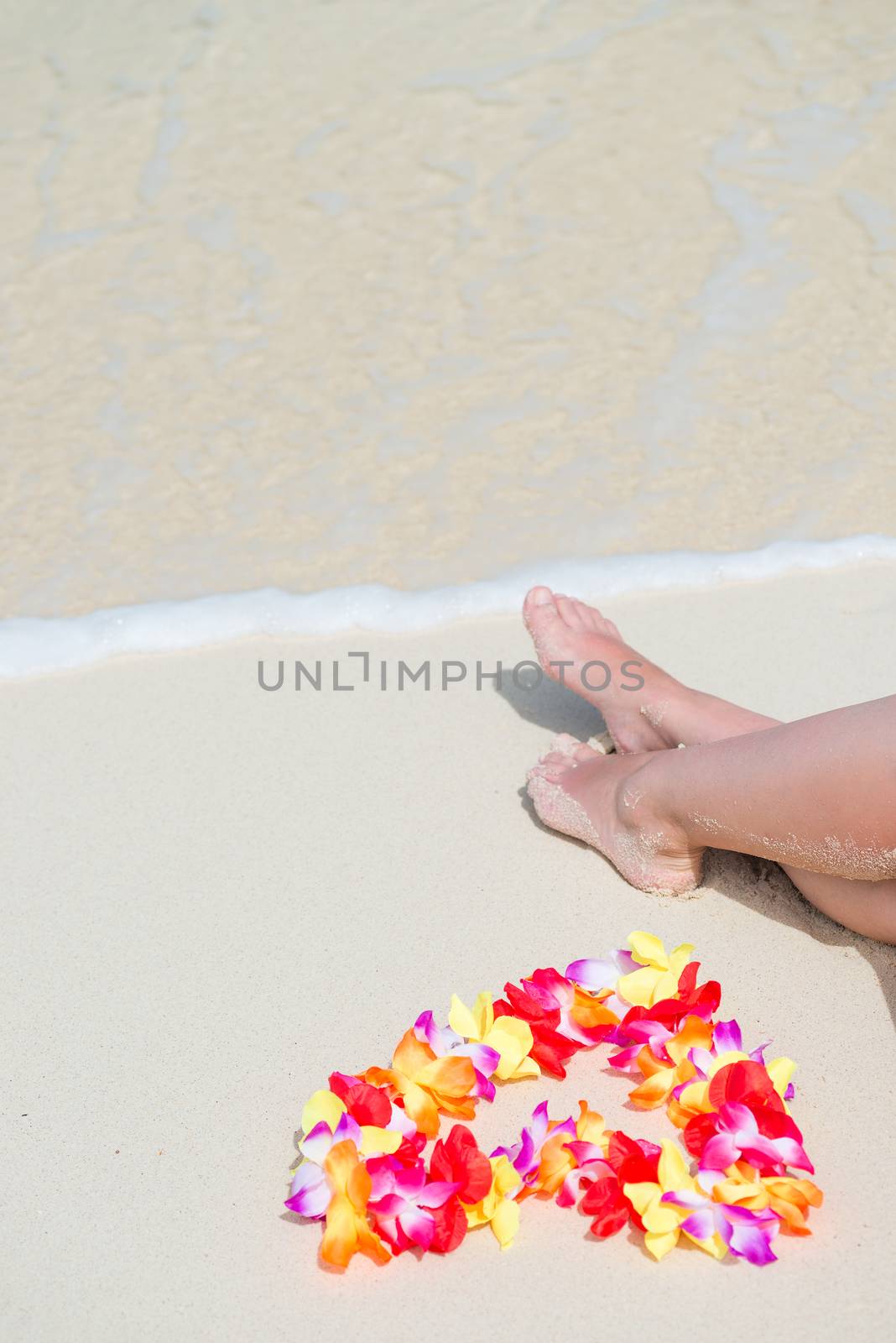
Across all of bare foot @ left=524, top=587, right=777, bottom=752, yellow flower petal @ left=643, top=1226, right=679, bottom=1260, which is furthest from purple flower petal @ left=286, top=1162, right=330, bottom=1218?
bare foot @ left=524, top=587, right=777, bottom=752

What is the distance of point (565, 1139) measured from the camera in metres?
1.66

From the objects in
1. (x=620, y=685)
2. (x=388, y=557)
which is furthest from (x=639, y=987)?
(x=388, y=557)

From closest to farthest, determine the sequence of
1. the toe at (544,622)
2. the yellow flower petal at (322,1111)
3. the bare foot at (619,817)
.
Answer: the yellow flower petal at (322,1111) < the bare foot at (619,817) < the toe at (544,622)

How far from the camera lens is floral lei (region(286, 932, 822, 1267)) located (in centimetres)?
156

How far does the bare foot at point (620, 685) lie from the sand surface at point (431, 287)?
461mm

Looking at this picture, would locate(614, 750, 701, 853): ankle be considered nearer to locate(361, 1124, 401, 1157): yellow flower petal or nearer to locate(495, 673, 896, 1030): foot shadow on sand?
locate(495, 673, 896, 1030): foot shadow on sand

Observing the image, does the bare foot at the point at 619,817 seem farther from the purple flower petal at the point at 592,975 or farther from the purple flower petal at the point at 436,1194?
the purple flower petal at the point at 436,1194

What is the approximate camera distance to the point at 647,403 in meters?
3.59

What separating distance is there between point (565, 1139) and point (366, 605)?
1515 mm

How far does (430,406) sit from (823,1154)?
2478mm

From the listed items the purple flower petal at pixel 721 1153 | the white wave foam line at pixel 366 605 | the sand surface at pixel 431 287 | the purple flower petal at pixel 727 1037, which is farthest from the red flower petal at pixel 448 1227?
the sand surface at pixel 431 287

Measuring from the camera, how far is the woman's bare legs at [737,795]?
1722 mm

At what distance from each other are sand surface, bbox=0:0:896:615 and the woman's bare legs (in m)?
0.80

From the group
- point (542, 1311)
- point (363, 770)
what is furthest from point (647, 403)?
point (542, 1311)
